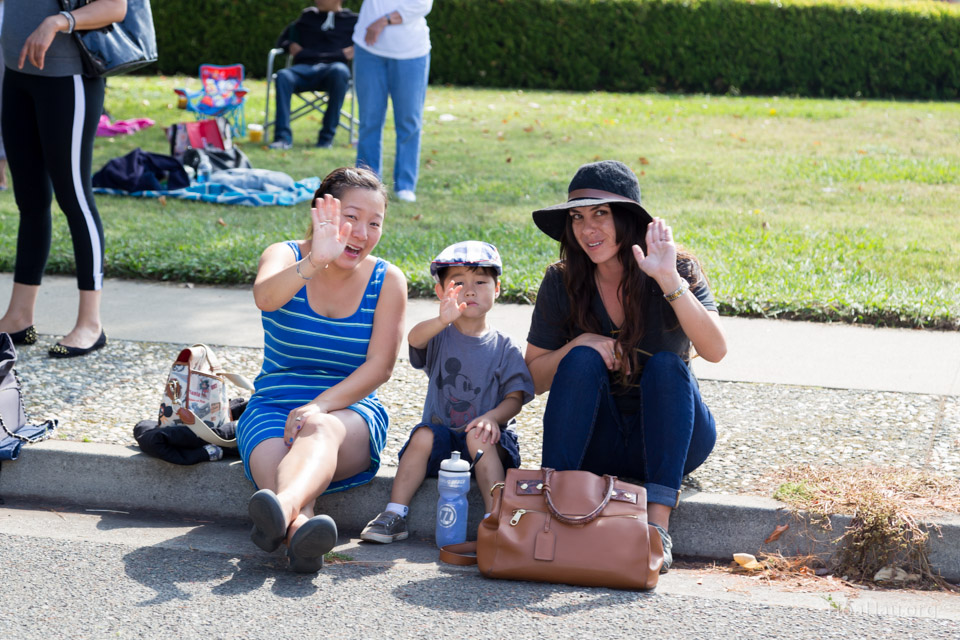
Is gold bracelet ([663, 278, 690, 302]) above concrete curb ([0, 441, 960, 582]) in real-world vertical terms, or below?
above

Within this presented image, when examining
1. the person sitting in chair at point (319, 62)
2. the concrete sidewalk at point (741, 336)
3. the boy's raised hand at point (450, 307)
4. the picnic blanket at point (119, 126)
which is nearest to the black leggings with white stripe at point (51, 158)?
the concrete sidewalk at point (741, 336)

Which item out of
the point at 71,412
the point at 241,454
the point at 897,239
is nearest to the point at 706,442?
the point at 241,454

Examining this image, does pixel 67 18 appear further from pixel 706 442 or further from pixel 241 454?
pixel 706 442

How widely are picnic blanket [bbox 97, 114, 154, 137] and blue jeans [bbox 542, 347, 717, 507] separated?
31.6 feet

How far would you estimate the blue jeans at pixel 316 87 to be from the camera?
11.6 m

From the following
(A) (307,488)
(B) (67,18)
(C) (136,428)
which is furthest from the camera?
(B) (67,18)

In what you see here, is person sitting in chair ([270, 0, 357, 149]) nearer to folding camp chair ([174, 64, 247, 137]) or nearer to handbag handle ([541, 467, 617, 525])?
folding camp chair ([174, 64, 247, 137])

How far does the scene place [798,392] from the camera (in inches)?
186

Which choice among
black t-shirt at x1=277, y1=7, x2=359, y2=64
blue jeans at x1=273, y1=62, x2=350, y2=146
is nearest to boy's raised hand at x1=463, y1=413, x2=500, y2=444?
blue jeans at x1=273, y1=62, x2=350, y2=146

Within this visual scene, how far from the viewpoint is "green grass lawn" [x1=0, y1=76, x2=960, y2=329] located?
20.8 feet

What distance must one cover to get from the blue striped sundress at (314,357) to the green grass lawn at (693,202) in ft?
7.57

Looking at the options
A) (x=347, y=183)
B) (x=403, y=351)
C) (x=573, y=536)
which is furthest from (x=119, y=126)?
(x=573, y=536)

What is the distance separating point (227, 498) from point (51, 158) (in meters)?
1.97

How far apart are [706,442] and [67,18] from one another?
10.6 ft
